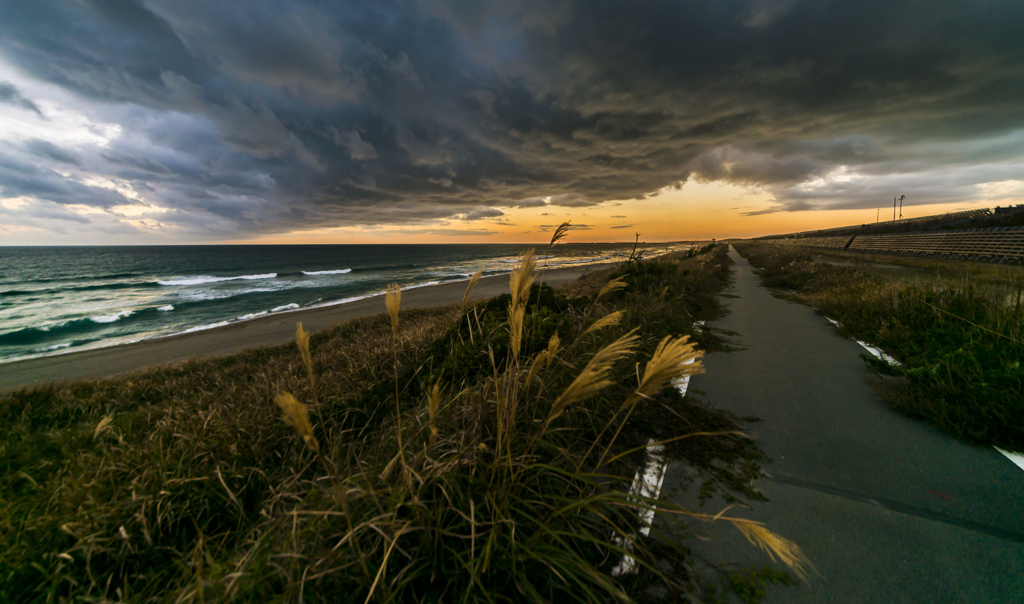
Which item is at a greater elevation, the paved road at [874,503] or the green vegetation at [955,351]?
the green vegetation at [955,351]

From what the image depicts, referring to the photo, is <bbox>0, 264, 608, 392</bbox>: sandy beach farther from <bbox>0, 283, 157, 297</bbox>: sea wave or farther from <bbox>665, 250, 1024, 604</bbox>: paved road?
<bbox>0, 283, 157, 297</bbox>: sea wave

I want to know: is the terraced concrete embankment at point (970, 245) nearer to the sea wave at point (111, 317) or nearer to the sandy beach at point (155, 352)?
the sandy beach at point (155, 352)

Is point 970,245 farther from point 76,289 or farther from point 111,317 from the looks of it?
point 76,289

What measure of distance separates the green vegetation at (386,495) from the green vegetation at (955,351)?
1.74m

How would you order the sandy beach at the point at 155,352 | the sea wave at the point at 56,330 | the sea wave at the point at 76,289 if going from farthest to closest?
the sea wave at the point at 76,289
the sea wave at the point at 56,330
the sandy beach at the point at 155,352

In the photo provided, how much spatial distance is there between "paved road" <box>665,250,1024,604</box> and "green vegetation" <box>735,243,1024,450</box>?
0.24m

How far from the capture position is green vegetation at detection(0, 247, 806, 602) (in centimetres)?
131

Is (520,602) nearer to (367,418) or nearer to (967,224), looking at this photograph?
(367,418)

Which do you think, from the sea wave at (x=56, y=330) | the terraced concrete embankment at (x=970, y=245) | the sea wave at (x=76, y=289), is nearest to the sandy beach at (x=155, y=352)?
the sea wave at (x=56, y=330)

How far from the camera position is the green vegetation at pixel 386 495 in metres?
1.31

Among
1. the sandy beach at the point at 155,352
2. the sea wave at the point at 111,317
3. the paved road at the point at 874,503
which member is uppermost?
the paved road at the point at 874,503

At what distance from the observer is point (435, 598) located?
4.32 feet

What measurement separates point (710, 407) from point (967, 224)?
5179 centimetres

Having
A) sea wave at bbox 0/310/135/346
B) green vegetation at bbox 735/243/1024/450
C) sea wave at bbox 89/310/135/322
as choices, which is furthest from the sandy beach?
green vegetation at bbox 735/243/1024/450
